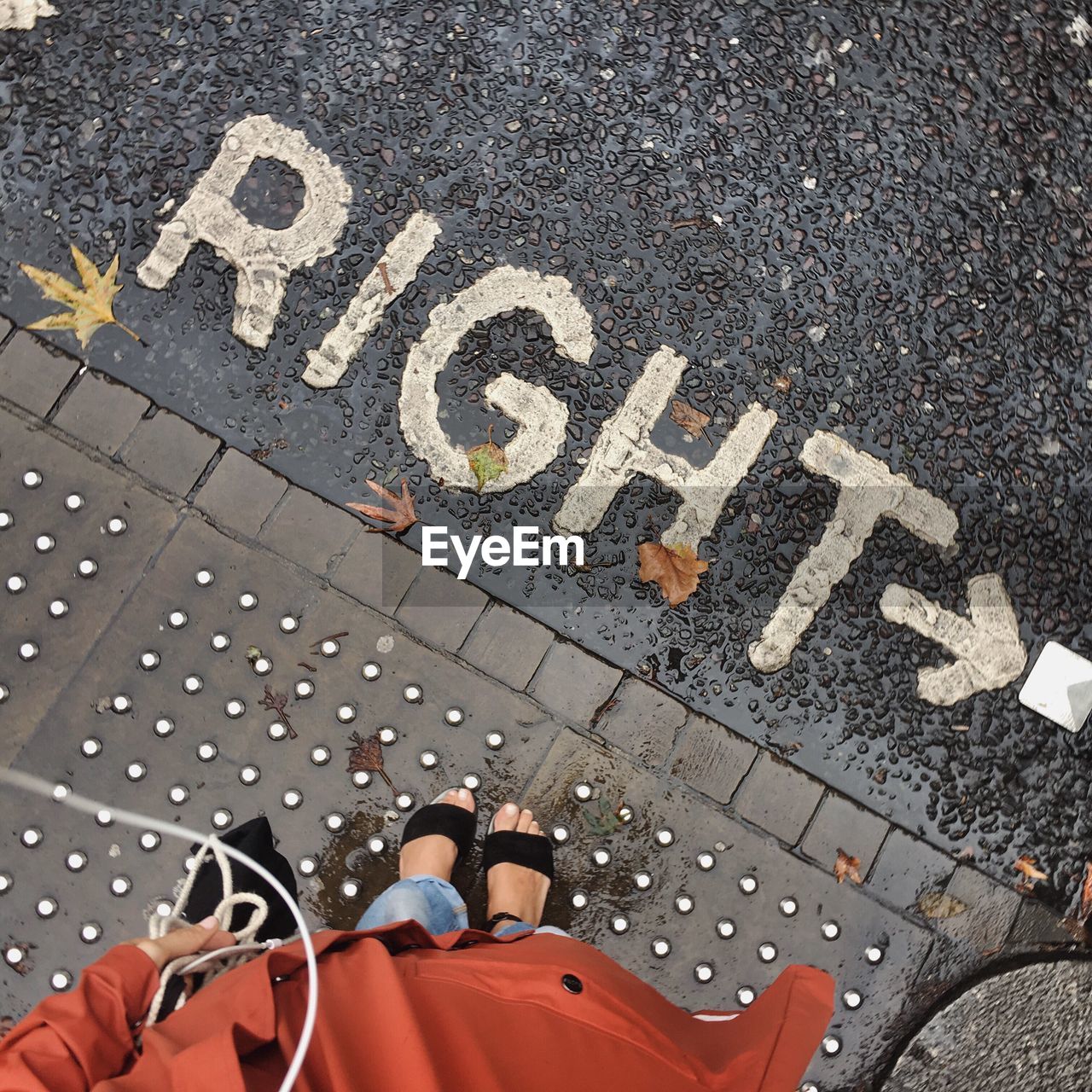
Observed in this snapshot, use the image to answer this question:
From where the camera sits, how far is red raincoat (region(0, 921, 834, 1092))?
58.9 inches

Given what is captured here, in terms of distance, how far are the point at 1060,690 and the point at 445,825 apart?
2.04m

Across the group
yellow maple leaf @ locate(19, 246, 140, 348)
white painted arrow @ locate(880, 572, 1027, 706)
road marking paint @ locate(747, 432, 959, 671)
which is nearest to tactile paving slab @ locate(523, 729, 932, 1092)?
road marking paint @ locate(747, 432, 959, 671)

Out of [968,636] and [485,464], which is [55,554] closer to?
[485,464]

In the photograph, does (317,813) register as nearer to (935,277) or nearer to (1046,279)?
(935,277)

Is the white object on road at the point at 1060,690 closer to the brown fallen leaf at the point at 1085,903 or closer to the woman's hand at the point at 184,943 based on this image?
the brown fallen leaf at the point at 1085,903

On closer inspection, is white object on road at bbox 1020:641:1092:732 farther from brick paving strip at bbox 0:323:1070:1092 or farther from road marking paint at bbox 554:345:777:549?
road marking paint at bbox 554:345:777:549

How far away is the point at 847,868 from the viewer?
9.11ft

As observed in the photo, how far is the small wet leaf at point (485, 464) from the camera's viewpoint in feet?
9.35

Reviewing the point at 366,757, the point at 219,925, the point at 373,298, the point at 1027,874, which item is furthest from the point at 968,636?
the point at 219,925

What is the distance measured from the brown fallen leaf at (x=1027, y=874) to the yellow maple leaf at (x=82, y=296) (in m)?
3.37

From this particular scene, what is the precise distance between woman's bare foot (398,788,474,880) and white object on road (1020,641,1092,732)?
6.29ft

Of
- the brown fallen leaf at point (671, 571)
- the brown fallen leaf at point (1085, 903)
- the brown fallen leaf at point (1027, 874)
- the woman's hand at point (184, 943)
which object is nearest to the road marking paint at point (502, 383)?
the brown fallen leaf at point (671, 571)

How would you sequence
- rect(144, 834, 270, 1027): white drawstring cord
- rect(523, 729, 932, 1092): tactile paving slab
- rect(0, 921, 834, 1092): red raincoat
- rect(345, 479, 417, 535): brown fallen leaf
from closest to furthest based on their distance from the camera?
rect(0, 921, 834, 1092): red raincoat → rect(144, 834, 270, 1027): white drawstring cord → rect(523, 729, 932, 1092): tactile paving slab → rect(345, 479, 417, 535): brown fallen leaf

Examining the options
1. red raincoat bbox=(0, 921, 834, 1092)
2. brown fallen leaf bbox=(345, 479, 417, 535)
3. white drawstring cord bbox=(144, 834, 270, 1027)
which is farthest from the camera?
brown fallen leaf bbox=(345, 479, 417, 535)
